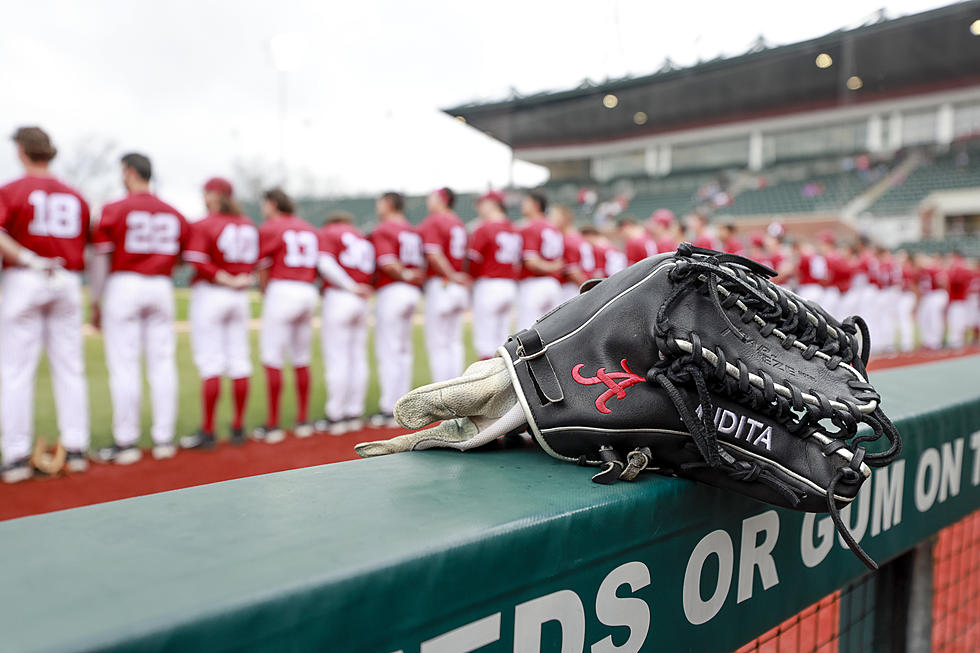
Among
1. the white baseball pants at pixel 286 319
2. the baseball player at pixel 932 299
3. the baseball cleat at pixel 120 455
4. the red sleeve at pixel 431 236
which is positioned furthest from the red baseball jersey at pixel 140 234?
the baseball player at pixel 932 299

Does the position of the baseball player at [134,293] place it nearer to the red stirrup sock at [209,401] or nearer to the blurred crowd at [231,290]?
the blurred crowd at [231,290]

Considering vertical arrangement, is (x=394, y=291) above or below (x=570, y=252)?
below

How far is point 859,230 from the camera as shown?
62.3 ft

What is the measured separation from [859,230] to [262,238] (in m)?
19.3

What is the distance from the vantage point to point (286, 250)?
387 cm

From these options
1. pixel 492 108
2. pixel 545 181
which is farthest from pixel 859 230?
pixel 545 181

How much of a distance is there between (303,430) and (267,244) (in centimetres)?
112

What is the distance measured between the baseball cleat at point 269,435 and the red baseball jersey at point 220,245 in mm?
922

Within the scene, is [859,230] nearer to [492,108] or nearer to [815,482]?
[492,108]

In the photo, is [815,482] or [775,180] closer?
[815,482]

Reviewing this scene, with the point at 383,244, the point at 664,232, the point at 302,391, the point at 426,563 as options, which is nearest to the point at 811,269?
the point at 664,232

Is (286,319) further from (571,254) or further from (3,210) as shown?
(571,254)

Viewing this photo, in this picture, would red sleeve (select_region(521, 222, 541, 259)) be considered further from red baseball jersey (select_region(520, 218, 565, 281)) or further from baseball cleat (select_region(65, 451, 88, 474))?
baseball cleat (select_region(65, 451, 88, 474))

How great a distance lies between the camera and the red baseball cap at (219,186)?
145 inches
